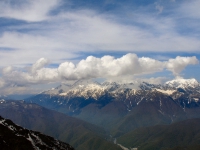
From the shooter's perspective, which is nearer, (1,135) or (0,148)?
(0,148)

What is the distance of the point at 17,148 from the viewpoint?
168 metres

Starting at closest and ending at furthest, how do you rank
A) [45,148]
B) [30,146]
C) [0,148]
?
1. [0,148]
2. [30,146]
3. [45,148]

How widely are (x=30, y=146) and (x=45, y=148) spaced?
18.7 metres

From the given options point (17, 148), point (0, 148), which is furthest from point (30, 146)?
point (0, 148)

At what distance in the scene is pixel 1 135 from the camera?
18312 cm

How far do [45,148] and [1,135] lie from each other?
118 ft

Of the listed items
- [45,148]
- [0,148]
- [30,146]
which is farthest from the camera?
[45,148]

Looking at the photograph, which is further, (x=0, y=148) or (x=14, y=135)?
(x=14, y=135)

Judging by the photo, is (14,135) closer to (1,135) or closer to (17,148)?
(1,135)

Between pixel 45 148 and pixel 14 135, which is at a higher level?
pixel 14 135

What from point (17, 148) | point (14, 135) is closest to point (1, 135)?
point (14, 135)

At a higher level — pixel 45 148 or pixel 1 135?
pixel 1 135

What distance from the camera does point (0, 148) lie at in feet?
524

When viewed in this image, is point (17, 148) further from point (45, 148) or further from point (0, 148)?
point (45, 148)
